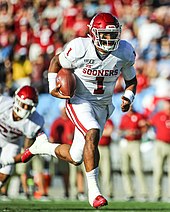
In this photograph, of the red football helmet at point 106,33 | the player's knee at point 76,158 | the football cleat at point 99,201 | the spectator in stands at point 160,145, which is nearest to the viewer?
the football cleat at point 99,201

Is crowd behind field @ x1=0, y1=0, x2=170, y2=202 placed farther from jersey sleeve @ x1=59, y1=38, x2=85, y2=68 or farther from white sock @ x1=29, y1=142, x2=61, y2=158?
jersey sleeve @ x1=59, y1=38, x2=85, y2=68

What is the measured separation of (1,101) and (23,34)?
6119 mm

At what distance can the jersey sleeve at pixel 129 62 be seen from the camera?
6.73 meters

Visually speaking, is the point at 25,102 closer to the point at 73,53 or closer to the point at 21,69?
the point at 73,53

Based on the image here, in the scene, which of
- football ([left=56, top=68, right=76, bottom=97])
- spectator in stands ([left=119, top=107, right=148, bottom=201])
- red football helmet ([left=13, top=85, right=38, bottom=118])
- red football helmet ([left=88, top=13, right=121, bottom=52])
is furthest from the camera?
spectator in stands ([left=119, top=107, right=148, bottom=201])

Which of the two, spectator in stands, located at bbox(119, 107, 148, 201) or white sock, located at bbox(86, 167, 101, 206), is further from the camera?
spectator in stands, located at bbox(119, 107, 148, 201)

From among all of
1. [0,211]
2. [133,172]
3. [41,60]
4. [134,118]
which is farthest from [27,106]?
[41,60]

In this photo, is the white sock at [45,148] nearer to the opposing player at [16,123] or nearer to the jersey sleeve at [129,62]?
the opposing player at [16,123]

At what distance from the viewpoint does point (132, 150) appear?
11.1 metres

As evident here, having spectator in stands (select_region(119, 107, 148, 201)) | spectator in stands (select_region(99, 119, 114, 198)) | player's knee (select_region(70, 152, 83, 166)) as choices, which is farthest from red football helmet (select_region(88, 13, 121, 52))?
spectator in stands (select_region(99, 119, 114, 198))

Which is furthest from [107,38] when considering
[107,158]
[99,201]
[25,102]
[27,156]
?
[107,158]

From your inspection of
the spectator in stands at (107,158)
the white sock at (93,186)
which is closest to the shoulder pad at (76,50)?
the white sock at (93,186)

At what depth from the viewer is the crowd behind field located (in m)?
12.2

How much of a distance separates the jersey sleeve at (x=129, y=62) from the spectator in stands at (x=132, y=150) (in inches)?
168
